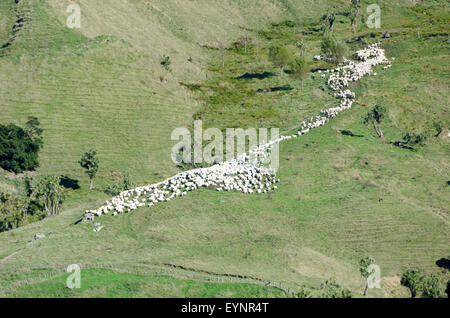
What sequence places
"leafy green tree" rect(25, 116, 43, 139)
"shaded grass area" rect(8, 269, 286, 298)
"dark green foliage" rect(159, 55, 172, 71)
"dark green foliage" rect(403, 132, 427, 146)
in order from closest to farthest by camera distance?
1. "shaded grass area" rect(8, 269, 286, 298)
2. "dark green foliage" rect(403, 132, 427, 146)
3. "leafy green tree" rect(25, 116, 43, 139)
4. "dark green foliage" rect(159, 55, 172, 71)

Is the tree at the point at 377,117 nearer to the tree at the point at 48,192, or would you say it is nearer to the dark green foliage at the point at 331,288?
the dark green foliage at the point at 331,288

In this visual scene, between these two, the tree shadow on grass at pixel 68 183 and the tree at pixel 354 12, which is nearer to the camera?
the tree shadow on grass at pixel 68 183

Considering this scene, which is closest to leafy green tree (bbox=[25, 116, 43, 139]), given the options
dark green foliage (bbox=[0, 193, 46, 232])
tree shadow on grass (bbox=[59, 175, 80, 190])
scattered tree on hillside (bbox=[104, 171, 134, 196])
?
tree shadow on grass (bbox=[59, 175, 80, 190])

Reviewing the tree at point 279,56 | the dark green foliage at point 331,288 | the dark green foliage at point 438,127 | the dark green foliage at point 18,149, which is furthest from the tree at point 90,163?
the tree at point 279,56

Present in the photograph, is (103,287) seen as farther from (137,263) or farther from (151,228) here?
(151,228)

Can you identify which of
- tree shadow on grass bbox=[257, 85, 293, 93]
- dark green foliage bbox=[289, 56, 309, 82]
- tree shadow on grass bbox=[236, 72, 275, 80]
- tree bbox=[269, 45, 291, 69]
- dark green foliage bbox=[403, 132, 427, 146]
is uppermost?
tree bbox=[269, 45, 291, 69]

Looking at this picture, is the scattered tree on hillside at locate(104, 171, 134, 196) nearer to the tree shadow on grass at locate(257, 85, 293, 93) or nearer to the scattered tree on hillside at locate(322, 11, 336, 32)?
the tree shadow on grass at locate(257, 85, 293, 93)
